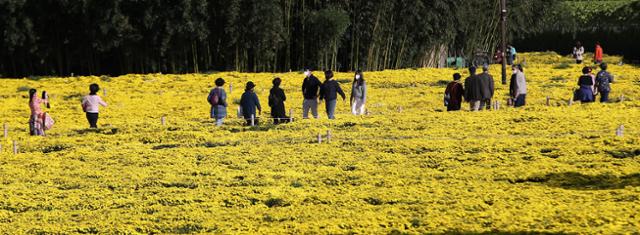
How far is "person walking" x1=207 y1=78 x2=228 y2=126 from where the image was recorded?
24703 millimetres

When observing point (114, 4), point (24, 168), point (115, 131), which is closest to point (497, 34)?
point (114, 4)

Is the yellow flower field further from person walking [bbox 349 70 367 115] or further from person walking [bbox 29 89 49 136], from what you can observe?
person walking [bbox 349 70 367 115]

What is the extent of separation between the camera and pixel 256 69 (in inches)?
2042

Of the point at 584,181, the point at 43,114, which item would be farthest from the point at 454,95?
the point at 43,114

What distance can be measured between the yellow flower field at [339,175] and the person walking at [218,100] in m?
0.39

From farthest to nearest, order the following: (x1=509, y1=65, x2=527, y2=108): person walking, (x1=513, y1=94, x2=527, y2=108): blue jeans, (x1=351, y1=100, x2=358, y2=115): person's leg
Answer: (x1=351, y1=100, x2=358, y2=115): person's leg
(x1=513, y1=94, x2=527, y2=108): blue jeans
(x1=509, y1=65, x2=527, y2=108): person walking

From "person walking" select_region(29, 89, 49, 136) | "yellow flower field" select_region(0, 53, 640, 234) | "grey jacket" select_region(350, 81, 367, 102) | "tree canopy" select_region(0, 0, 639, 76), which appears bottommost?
"yellow flower field" select_region(0, 53, 640, 234)

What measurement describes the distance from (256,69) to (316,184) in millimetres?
33557

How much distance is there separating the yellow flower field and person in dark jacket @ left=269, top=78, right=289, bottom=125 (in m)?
0.43

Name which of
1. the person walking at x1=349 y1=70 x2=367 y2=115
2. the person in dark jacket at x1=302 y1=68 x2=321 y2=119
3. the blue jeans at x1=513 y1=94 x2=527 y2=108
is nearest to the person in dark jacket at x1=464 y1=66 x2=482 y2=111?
the blue jeans at x1=513 y1=94 x2=527 y2=108

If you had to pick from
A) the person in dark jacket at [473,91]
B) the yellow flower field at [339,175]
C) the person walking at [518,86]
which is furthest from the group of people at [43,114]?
the person walking at [518,86]

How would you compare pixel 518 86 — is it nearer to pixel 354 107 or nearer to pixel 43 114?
pixel 354 107

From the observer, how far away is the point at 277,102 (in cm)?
2512

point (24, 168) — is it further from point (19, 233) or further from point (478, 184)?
point (478, 184)
